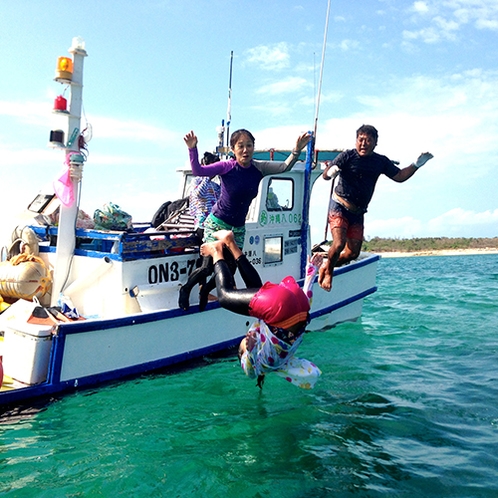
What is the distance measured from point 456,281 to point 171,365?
15103 mm

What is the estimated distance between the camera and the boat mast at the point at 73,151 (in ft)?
21.6

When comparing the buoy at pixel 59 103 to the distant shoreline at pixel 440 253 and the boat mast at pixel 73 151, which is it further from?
the distant shoreline at pixel 440 253

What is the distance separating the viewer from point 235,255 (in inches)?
199

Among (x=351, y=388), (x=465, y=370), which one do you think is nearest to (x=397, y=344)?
(x=465, y=370)

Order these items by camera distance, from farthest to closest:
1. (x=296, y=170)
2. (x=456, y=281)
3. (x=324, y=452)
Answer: (x=456, y=281) < (x=296, y=170) < (x=324, y=452)

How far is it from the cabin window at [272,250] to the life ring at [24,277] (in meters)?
3.21

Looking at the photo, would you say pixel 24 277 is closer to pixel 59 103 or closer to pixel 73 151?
pixel 73 151

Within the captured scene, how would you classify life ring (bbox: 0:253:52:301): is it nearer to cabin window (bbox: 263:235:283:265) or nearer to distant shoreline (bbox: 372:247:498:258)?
cabin window (bbox: 263:235:283:265)

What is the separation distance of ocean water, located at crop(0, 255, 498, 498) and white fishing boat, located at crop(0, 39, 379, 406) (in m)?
0.27

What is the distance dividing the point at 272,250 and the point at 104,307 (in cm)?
289

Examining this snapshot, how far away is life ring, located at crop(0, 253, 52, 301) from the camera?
6.67 metres

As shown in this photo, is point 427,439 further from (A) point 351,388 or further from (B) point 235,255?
(B) point 235,255

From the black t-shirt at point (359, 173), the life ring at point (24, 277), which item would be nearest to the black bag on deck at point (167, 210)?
the life ring at point (24, 277)

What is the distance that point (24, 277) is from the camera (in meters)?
6.67
